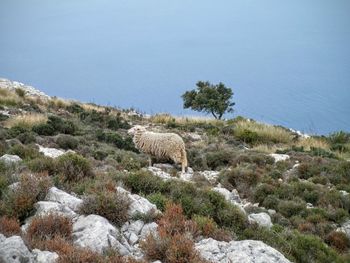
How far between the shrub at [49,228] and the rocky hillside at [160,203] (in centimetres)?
2

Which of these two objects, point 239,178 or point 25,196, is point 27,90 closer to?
point 239,178

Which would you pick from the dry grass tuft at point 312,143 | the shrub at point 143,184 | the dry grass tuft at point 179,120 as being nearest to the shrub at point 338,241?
the shrub at point 143,184

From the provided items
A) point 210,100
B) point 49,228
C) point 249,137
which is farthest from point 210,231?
point 210,100

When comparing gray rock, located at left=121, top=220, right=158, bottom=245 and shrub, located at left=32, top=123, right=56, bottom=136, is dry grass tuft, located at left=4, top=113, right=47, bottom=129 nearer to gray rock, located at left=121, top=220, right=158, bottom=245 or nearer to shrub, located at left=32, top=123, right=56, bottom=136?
shrub, located at left=32, top=123, right=56, bottom=136

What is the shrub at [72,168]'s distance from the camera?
1039 centimetres

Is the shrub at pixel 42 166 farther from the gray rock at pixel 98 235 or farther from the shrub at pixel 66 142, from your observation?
the shrub at pixel 66 142

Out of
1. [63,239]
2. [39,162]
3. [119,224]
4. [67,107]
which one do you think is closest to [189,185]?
[119,224]

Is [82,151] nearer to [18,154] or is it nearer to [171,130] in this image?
[18,154]

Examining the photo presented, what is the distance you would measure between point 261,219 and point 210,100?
2928 centimetres

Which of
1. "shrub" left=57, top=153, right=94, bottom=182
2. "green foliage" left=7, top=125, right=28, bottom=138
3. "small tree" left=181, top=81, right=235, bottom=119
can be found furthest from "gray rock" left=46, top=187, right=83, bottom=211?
"small tree" left=181, top=81, right=235, bottom=119

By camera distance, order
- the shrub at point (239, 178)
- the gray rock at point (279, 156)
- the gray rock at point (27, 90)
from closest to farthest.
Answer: the shrub at point (239, 178)
the gray rock at point (279, 156)
the gray rock at point (27, 90)

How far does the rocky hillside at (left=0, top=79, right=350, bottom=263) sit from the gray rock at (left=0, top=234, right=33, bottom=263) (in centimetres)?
1

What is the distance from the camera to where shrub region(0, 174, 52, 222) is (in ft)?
26.6

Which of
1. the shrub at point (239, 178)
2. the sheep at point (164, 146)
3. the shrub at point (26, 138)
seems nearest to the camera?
the shrub at point (239, 178)
